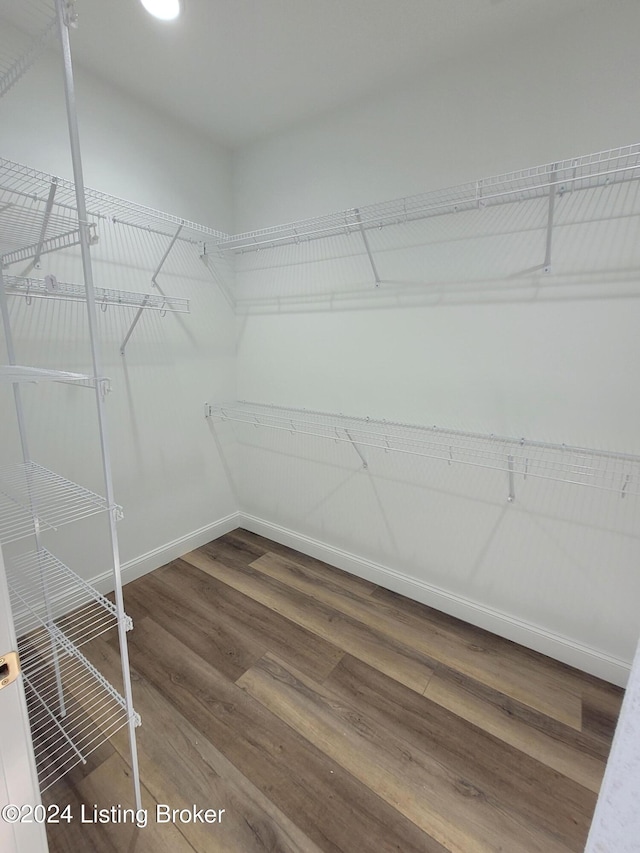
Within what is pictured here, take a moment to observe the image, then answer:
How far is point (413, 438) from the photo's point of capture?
202 centimetres

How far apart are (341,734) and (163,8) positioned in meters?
2.79

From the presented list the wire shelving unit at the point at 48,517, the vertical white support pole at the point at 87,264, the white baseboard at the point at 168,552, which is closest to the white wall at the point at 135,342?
the white baseboard at the point at 168,552

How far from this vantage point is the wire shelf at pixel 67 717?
133cm

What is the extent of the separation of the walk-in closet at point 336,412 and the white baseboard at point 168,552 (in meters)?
0.02

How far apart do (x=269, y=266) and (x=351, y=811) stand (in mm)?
2595

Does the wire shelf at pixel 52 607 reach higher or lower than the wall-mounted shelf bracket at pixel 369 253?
lower

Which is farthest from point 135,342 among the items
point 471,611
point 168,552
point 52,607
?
point 471,611

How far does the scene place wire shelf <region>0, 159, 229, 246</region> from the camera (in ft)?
4.87

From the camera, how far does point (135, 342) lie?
216cm

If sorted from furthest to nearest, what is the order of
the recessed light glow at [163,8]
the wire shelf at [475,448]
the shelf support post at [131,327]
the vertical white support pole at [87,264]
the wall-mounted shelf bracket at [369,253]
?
the shelf support post at [131,327], the wall-mounted shelf bracket at [369,253], the wire shelf at [475,448], the recessed light glow at [163,8], the vertical white support pole at [87,264]

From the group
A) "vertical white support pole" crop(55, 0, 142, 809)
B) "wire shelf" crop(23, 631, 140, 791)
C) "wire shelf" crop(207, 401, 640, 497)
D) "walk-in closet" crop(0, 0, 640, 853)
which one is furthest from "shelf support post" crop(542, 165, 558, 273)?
"wire shelf" crop(23, 631, 140, 791)

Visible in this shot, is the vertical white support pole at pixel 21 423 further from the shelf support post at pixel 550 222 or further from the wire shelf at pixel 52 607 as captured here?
the shelf support post at pixel 550 222

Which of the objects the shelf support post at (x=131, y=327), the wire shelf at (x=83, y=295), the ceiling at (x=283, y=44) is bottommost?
the shelf support post at (x=131, y=327)

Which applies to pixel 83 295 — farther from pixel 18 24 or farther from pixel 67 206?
pixel 18 24
